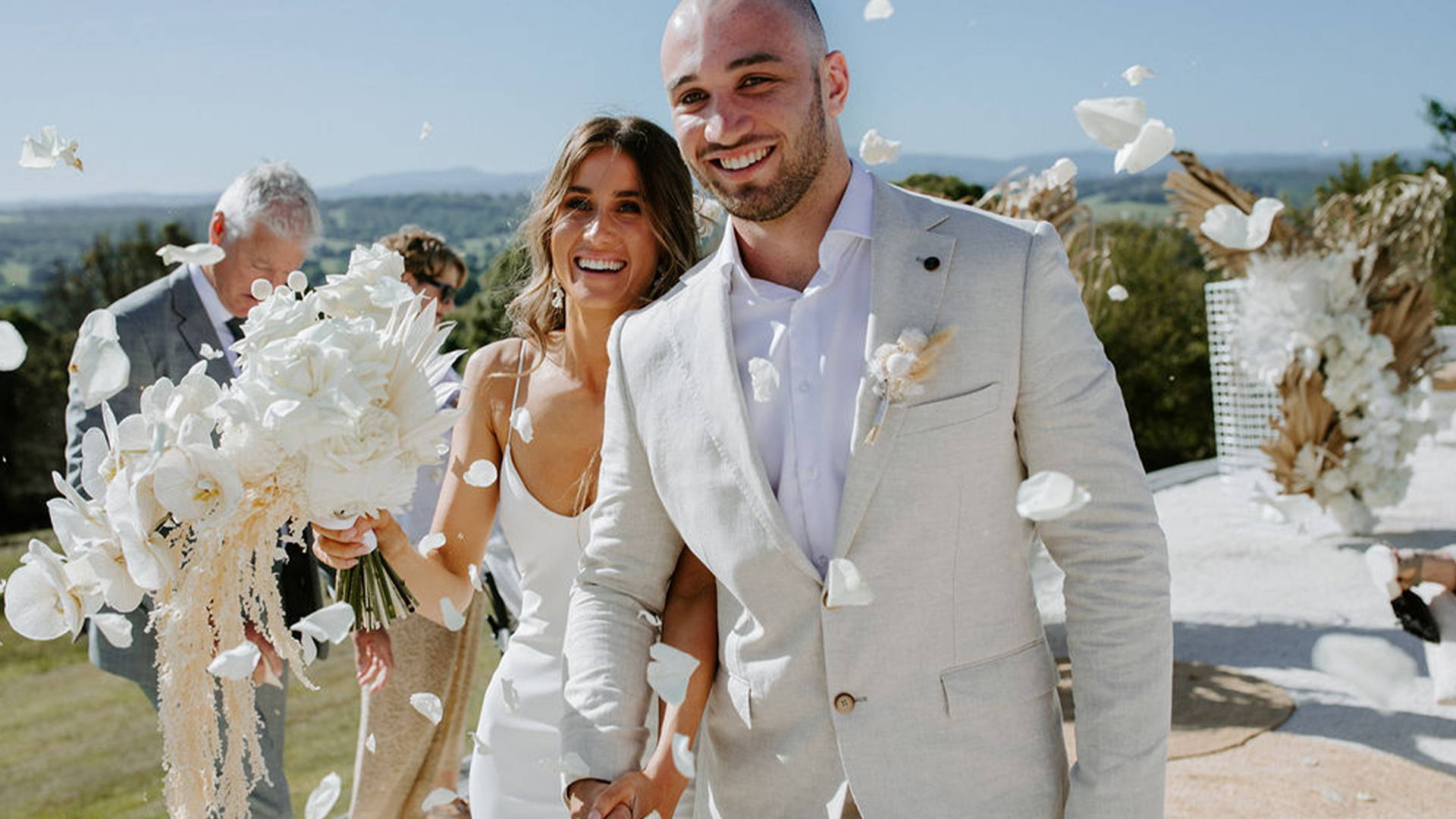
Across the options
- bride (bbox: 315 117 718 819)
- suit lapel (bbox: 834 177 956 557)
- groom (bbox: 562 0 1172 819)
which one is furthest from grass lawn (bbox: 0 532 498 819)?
suit lapel (bbox: 834 177 956 557)

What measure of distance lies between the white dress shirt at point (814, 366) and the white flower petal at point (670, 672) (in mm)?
309

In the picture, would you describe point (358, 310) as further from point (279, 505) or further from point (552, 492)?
point (552, 492)

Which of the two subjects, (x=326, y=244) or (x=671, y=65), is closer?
(x=671, y=65)

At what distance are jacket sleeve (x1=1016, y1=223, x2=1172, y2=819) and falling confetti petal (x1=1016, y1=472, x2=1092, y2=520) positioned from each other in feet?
0.20

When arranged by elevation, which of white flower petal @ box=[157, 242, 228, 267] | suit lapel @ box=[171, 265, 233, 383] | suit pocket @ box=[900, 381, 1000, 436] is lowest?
suit lapel @ box=[171, 265, 233, 383]

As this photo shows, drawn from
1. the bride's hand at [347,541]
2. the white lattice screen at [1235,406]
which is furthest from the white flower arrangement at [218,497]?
the white lattice screen at [1235,406]

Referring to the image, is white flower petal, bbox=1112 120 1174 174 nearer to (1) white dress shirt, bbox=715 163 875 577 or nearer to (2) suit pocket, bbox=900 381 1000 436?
(1) white dress shirt, bbox=715 163 875 577

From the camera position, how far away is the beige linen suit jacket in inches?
76.2

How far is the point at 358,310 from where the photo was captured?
245 centimetres

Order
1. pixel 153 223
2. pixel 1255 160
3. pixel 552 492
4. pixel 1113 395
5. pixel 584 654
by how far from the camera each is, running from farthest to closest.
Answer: pixel 153 223 → pixel 1255 160 → pixel 552 492 → pixel 584 654 → pixel 1113 395

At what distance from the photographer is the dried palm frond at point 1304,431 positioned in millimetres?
8570

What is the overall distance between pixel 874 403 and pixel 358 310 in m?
1.12

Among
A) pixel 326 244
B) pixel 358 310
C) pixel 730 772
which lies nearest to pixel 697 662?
pixel 730 772

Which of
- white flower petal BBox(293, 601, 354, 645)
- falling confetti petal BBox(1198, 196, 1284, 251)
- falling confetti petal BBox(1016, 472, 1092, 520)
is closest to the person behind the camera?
falling confetti petal BBox(1016, 472, 1092, 520)
